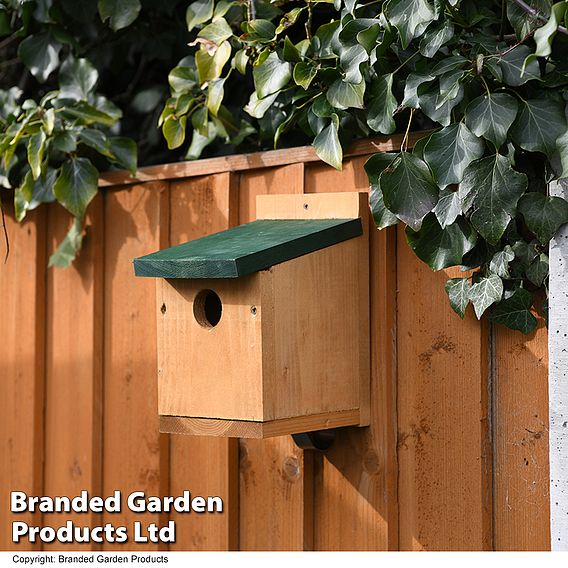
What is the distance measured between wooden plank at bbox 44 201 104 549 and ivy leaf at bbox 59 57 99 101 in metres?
0.27

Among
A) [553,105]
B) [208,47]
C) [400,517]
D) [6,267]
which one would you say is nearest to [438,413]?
[400,517]

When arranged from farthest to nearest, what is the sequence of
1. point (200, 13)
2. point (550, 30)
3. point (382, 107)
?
point (200, 13)
point (382, 107)
point (550, 30)

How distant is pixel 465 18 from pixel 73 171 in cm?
106

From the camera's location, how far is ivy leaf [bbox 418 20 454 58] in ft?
5.95

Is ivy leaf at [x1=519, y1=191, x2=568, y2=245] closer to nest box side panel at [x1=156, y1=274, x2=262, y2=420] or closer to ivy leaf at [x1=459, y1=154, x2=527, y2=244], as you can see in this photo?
ivy leaf at [x1=459, y1=154, x2=527, y2=244]

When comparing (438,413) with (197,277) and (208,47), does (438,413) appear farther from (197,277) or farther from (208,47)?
(208,47)

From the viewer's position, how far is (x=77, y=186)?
8.16 ft

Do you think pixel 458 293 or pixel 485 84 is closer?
pixel 485 84

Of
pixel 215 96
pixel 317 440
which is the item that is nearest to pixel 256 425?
pixel 317 440

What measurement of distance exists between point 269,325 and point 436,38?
23.1 inches

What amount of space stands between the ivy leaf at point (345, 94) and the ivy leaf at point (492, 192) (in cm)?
27

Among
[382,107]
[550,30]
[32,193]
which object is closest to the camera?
[550,30]

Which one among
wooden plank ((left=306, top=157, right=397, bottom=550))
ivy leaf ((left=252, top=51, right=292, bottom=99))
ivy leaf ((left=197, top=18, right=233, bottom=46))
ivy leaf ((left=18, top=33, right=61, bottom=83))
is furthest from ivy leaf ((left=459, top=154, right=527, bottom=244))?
ivy leaf ((left=18, top=33, right=61, bottom=83))

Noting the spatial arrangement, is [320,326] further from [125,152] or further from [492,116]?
[125,152]
